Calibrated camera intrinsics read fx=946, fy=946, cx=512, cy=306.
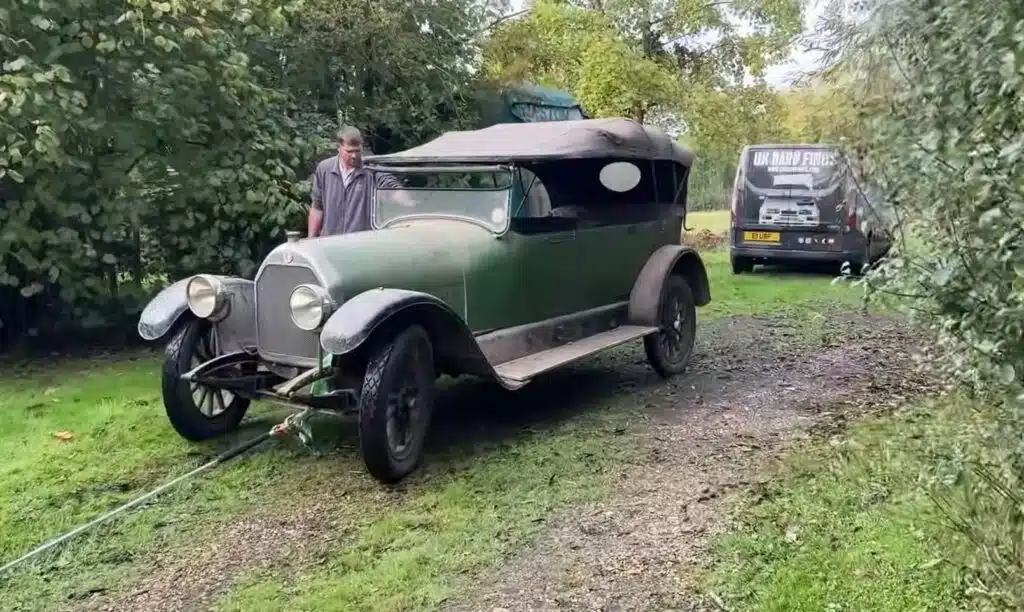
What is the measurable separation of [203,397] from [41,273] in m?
2.66

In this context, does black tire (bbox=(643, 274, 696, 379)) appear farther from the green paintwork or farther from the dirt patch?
the green paintwork

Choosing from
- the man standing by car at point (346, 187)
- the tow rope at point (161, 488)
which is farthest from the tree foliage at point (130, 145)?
the tow rope at point (161, 488)

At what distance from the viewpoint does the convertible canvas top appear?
5758 millimetres

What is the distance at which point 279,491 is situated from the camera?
4676mm

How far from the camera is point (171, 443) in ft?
17.8

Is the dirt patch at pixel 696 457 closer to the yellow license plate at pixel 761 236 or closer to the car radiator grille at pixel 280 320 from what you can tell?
the car radiator grille at pixel 280 320

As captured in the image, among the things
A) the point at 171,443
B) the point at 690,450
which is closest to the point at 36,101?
the point at 171,443

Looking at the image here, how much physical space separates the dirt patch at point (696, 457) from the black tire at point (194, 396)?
7.58 feet

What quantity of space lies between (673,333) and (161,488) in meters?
3.87

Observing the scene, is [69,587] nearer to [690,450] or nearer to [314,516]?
[314,516]

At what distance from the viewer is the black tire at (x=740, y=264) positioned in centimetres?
1303

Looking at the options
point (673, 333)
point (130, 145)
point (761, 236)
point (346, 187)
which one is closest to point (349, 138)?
point (346, 187)

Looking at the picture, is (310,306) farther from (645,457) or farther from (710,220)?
(710,220)

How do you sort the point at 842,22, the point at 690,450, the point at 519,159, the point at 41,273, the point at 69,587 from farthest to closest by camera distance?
the point at 41,273
the point at 519,159
the point at 690,450
the point at 842,22
the point at 69,587
